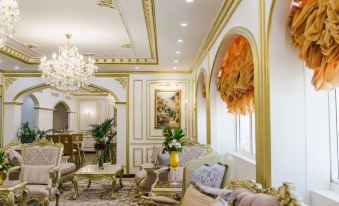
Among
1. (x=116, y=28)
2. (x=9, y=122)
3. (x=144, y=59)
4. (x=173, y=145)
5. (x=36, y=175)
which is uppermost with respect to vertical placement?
(x=116, y=28)

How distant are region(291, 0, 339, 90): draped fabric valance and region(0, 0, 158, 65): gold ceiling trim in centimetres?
231

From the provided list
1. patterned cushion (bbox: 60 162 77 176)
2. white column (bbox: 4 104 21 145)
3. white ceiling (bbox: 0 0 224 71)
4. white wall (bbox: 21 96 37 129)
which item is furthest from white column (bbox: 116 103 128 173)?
white wall (bbox: 21 96 37 129)

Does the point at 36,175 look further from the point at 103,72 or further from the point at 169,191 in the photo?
the point at 103,72

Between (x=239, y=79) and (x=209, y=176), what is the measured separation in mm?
1720

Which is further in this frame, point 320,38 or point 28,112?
point 28,112

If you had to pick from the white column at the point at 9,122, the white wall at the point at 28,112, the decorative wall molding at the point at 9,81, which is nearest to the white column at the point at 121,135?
the white column at the point at 9,122

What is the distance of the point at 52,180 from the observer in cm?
578

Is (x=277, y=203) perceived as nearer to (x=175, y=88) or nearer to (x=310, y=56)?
(x=310, y=56)

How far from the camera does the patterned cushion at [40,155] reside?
243 inches

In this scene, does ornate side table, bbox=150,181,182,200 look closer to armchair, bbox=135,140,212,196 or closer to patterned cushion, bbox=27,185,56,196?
armchair, bbox=135,140,212,196

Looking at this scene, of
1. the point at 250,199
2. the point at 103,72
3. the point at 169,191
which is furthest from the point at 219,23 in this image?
the point at 103,72

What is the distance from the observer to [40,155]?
6.20 m

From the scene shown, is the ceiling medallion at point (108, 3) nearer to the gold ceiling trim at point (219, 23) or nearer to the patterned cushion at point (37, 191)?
the gold ceiling trim at point (219, 23)

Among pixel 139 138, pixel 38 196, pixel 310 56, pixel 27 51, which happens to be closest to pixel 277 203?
pixel 310 56
